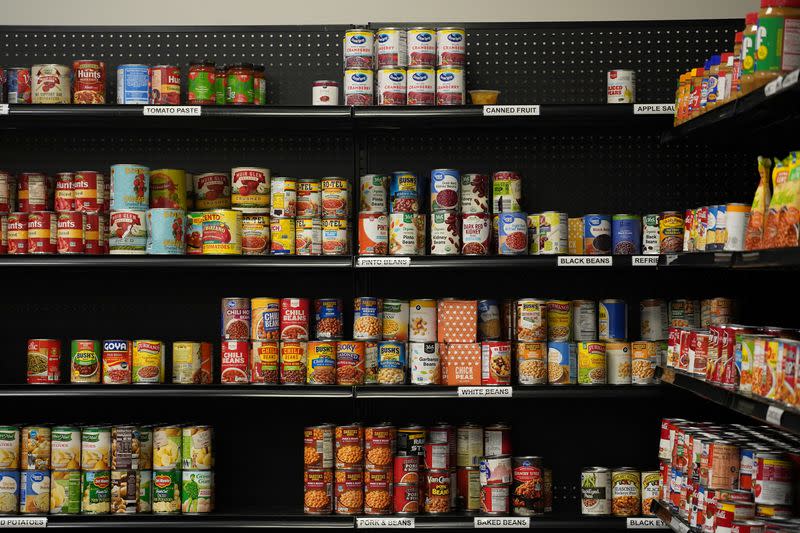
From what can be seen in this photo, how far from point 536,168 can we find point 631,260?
2.38ft

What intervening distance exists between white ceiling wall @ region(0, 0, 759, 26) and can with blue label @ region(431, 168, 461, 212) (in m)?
1.06

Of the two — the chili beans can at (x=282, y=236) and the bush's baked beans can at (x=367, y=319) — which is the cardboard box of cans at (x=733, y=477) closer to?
the bush's baked beans can at (x=367, y=319)

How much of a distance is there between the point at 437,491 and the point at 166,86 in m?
1.93

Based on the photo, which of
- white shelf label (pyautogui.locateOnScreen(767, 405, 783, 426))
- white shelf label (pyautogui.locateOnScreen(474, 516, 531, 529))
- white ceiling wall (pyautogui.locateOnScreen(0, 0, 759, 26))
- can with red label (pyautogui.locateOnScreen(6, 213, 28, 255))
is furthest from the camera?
white ceiling wall (pyautogui.locateOnScreen(0, 0, 759, 26))

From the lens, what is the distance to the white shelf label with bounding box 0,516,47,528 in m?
3.73

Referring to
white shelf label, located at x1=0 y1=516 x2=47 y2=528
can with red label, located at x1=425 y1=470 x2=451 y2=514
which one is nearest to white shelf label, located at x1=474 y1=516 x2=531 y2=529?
can with red label, located at x1=425 y1=470 x2=451 y2=514

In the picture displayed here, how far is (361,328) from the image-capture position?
12.6 feet

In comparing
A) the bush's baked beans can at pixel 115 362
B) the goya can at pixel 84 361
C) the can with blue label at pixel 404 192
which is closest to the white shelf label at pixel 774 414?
the can with blue label at pixel 404 192

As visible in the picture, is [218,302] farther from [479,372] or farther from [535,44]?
[535,44]

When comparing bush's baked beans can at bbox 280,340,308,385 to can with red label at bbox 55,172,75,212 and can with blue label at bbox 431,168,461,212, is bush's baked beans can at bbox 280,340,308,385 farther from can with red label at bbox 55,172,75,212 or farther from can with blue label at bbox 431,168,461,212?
can with red label at bbox 55,172,75,212

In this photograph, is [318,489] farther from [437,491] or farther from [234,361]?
[234,361]

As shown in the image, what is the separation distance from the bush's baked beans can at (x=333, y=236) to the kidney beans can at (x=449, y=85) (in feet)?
2.05

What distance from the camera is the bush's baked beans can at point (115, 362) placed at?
152 inches

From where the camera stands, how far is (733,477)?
9.50 ft
